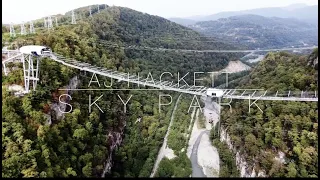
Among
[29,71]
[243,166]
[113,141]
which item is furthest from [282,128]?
[29,71]

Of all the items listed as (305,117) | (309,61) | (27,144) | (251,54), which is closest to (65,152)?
(27,144)

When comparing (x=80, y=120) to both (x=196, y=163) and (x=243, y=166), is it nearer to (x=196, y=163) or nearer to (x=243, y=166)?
(x=196, y=163)

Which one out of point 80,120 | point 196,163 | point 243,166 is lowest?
point 196,163

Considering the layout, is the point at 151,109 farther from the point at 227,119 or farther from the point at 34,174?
the point at 34,174

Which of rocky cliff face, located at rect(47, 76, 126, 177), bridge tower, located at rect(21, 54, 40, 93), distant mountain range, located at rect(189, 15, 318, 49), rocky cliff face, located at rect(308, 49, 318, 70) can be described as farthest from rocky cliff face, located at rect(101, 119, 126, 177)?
distant mountain range, located at rect(189, 15, 318, 49)

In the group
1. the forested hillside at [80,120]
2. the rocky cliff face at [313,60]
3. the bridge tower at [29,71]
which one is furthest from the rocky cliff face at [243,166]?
the bridge tower at [29,71]

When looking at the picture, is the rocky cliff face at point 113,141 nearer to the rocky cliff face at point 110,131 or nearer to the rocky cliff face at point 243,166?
the rocky cliff face at point 110,131
